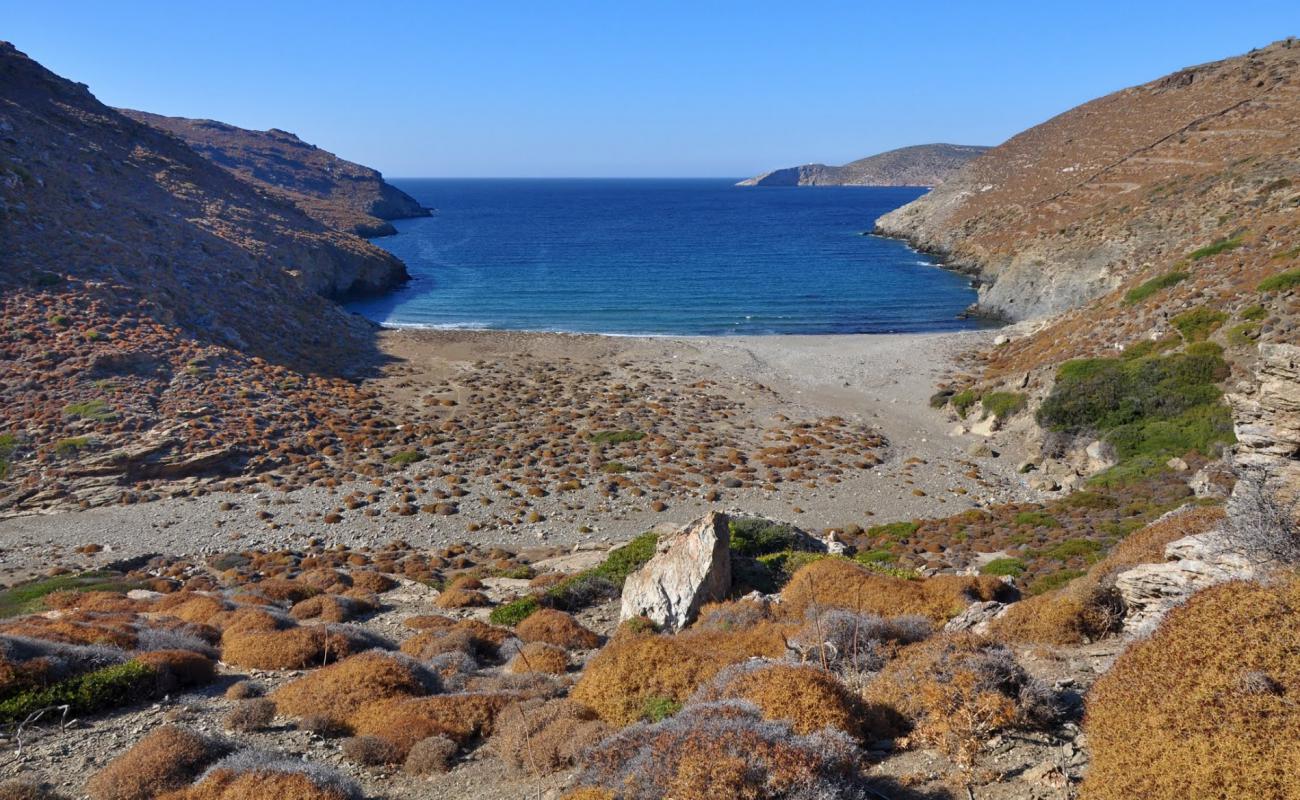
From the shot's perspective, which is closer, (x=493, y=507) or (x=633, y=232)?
(x=493, y=507)

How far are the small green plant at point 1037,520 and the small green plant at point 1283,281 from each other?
13.9 m

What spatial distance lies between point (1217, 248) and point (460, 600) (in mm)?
39298

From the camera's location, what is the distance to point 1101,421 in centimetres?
2855

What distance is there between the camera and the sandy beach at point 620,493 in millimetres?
25219

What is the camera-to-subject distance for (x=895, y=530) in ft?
78.3

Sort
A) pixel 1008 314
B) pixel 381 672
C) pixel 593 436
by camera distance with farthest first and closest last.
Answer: pixel 1008 314 → pixel 593 436 → pixel 381 672

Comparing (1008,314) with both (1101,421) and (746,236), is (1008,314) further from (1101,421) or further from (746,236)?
(746,236)

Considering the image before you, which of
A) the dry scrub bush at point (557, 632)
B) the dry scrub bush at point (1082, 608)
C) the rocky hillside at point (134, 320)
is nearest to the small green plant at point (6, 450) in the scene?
the rocky hillside at point (134, 320)

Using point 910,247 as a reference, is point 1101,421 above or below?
below

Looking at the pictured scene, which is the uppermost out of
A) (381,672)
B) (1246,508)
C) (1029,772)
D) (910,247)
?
(910,247)

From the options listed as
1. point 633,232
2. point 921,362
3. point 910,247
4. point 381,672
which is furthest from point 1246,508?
point 633,232

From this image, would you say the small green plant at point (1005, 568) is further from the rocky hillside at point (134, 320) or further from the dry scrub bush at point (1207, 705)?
the rocky hillside at point (134, 320)

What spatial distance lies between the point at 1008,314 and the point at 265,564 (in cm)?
5582

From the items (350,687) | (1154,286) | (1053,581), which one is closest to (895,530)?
(1053,581)
